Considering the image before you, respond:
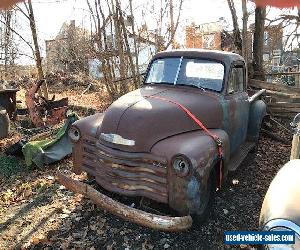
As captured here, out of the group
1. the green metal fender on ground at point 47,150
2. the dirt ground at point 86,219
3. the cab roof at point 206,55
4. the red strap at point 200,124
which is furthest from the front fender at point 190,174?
the green metal fender on ground at point 47,150

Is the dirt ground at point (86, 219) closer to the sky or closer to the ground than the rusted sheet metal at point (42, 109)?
closer to the ground

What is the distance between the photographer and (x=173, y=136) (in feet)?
13.9

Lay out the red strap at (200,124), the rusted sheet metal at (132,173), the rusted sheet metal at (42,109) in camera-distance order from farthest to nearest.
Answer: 1. the rusted sheet metal at (42,109)
2. the red strap at (200,124)
3. the rusted sheet metal at (132,173)

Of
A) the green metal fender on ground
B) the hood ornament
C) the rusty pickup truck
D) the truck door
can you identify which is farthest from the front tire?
the truck door

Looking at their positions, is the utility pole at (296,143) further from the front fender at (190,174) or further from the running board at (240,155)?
the running board at (240,155)

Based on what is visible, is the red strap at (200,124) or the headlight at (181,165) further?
the red strap at (200,124)

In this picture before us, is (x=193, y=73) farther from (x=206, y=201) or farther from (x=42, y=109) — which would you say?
(x=42, y=109)

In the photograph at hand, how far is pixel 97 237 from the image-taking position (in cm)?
421

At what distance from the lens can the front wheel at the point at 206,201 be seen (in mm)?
3924

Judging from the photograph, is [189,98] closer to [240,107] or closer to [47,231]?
[240,107]

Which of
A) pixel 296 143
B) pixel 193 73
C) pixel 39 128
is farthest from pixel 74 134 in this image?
pixel 39 128

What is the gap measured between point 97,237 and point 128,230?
0.37m

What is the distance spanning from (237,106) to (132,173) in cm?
233

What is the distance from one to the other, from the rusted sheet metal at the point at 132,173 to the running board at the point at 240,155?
137 centimetres
